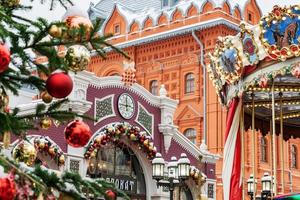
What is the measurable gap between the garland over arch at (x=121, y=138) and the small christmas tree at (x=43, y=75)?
595 inches

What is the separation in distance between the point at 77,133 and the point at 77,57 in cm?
48

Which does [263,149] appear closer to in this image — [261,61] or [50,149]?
[50,149]

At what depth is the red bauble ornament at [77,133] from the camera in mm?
4062

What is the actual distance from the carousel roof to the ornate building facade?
14.7 metres

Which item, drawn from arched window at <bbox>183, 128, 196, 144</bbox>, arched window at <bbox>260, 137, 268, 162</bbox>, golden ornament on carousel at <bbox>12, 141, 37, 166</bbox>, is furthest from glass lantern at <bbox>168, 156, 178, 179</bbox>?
arched window at <bbox>260, 137, 268, 162</bbox>

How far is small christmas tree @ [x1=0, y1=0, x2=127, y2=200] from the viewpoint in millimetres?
3479

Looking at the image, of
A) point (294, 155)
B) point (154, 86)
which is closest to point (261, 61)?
point (154, 86)

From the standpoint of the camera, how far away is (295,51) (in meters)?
12.7

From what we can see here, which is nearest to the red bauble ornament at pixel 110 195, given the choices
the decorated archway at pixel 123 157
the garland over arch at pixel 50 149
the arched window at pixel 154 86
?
the garland over arch at pixel 50 149

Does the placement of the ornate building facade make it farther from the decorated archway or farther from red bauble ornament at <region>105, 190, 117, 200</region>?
red bauble ornament at <region>105, 190, 117, 200</region>

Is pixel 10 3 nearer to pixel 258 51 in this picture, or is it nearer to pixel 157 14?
pixel 258 51

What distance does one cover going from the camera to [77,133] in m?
4.06

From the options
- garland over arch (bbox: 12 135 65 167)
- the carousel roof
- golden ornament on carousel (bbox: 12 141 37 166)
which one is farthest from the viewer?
garland over arch (bbox: 12 135 65 167)

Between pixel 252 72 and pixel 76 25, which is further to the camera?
pixel 252 72
